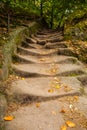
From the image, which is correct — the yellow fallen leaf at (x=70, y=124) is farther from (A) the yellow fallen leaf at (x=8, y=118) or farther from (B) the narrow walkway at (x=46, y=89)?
(A) the yellow fallen leaf at (x=8, y=118)

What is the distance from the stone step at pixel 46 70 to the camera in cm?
469

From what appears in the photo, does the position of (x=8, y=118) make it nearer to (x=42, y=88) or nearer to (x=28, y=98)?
(x=28, y=98)

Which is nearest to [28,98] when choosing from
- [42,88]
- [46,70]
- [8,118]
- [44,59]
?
[42,88]

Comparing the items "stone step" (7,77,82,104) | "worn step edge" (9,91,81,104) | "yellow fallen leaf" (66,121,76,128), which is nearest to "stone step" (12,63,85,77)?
"stone step" (7,77,82,104)

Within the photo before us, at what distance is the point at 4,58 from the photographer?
172 inches

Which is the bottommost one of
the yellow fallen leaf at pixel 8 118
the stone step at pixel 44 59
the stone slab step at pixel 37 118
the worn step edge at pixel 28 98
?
the stone slab step at pixel 37 118

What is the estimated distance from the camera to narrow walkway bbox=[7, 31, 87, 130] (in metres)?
3.13

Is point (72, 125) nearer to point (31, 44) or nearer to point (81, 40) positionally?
point (81, 40)

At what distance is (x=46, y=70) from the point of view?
505 centimetres

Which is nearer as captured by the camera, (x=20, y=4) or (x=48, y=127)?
(x=48, y=127)

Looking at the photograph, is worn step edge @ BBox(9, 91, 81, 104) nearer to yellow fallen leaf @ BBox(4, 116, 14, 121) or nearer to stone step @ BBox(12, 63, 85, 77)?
yellow fallen leaf @ BBox(4, 116, 14, 121)

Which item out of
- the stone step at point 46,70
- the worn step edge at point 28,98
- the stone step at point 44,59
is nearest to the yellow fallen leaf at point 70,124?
the worn step edge at point 28,98

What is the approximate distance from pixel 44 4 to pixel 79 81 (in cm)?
999

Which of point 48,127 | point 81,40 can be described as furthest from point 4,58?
point 81,40
